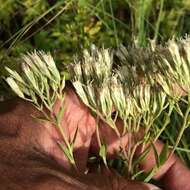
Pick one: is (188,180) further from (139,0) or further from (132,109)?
(139,0)

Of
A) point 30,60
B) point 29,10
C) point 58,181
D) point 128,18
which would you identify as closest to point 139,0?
point 128,18

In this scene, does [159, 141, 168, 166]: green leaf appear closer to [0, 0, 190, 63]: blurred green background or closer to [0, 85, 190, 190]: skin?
[0, 85, 190, 190]: skin

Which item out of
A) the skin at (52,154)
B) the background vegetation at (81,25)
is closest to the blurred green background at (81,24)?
the background vegetation at (81,25)

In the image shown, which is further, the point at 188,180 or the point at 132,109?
the point at 188,180

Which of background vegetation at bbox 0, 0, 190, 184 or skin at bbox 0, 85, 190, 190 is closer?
skin at bbox 0, 85, 190, 190

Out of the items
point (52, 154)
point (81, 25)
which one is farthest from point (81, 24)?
point (52, 154)

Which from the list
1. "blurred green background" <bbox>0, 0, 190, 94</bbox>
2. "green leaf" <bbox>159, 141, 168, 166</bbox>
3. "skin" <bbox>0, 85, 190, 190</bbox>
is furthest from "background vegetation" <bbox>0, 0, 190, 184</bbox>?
"green leaf" <bbox>159, 141, 168, 166</bbox>
